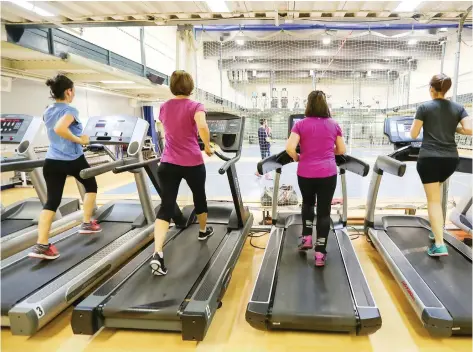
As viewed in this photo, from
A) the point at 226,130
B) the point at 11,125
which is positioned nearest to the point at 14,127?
the point at 11,125

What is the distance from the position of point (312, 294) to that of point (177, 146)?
1440 mm

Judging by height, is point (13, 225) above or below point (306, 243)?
below

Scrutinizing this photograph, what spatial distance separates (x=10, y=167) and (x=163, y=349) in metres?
2.04

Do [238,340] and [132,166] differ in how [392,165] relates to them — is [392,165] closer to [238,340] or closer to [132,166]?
[238,340]

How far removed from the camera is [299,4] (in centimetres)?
306

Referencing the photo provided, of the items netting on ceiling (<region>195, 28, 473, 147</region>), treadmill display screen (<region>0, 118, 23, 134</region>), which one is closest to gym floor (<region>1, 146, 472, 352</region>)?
treadmill display screen (<region>0, 118, 23, 134</region>)

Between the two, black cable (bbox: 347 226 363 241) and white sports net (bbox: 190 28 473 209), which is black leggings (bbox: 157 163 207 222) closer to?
black cable (bbox: 347 226 363 241)

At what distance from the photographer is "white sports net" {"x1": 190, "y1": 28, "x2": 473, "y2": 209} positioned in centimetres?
834

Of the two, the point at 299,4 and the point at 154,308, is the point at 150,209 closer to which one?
the point at 154,308

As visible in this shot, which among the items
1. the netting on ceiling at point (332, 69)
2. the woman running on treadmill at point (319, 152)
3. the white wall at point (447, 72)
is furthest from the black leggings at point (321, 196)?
the white wall at point (447, 72)

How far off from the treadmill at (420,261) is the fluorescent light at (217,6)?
2.00 m

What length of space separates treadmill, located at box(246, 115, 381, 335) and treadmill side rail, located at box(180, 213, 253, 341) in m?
0.24

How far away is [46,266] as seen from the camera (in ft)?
8.68

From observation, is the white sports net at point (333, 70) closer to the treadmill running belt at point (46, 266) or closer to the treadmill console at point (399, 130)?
the treadmill console at point (399, 130)
